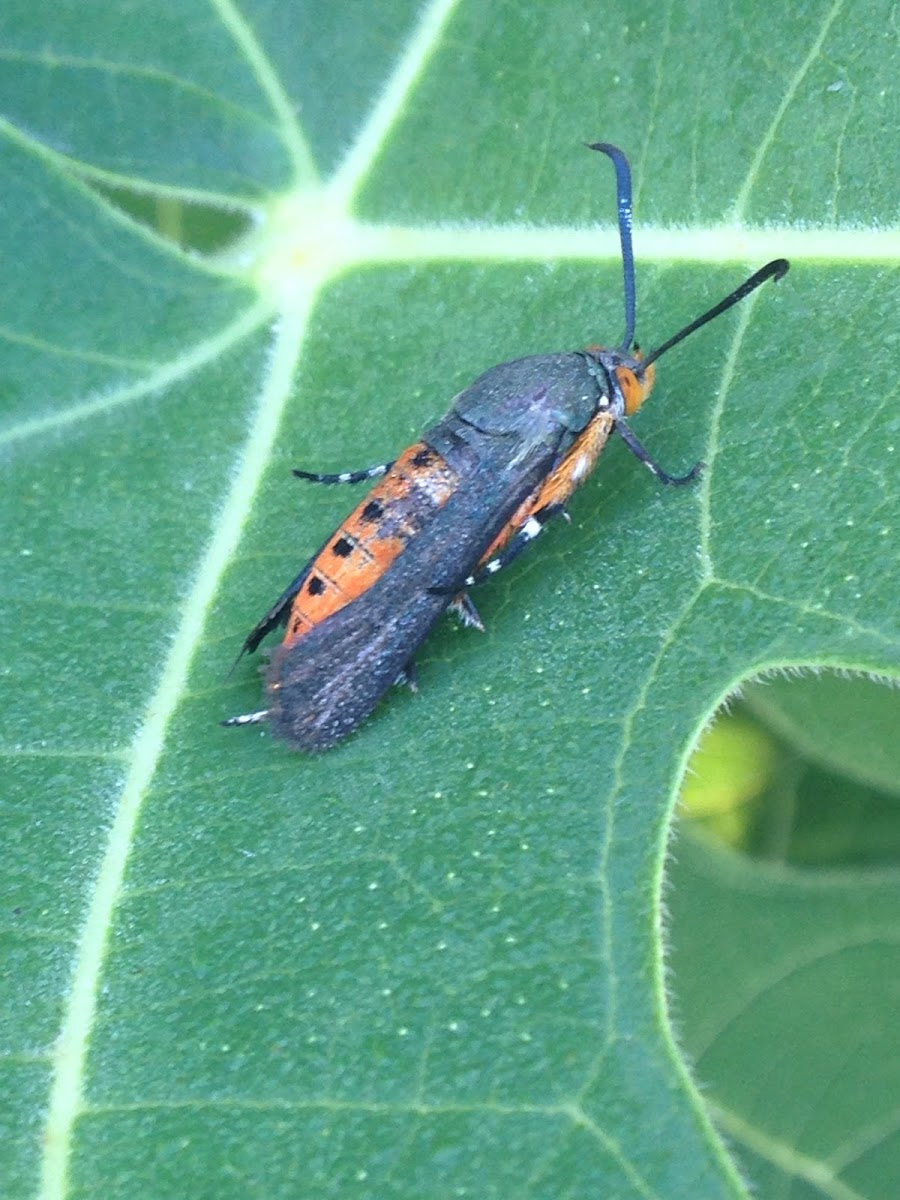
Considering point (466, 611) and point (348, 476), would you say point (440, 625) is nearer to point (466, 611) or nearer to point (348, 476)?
point (466, 611)

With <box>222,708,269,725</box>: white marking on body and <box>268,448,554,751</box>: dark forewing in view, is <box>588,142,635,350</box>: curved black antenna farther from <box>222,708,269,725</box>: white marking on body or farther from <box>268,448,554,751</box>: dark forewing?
<box>222,708,269,725</box>: white marking on body

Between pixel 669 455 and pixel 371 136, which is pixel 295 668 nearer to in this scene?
pixel 669 455

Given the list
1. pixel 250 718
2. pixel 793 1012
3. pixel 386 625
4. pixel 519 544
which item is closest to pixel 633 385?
pixel 519 544

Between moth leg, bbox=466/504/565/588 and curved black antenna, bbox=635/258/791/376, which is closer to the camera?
curved black antenna, bbox=635/258/791/376

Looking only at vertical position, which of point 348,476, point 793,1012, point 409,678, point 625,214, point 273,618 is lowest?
point 793,1012

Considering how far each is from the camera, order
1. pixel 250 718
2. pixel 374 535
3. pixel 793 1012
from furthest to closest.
→ pixel 793 1012, pixel 374 535, pixel 250 718

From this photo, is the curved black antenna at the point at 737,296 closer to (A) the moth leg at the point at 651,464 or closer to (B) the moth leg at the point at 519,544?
(A) the moth leg at the point at 651,464

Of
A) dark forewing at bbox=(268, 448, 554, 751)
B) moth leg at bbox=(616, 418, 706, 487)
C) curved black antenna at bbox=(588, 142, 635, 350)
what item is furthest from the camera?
curved black antenna at bbox=(588, 142, 635, 350)

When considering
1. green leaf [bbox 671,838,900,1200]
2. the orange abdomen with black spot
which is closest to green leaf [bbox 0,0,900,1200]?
green leaf [bbox 671,838,900,1200]
